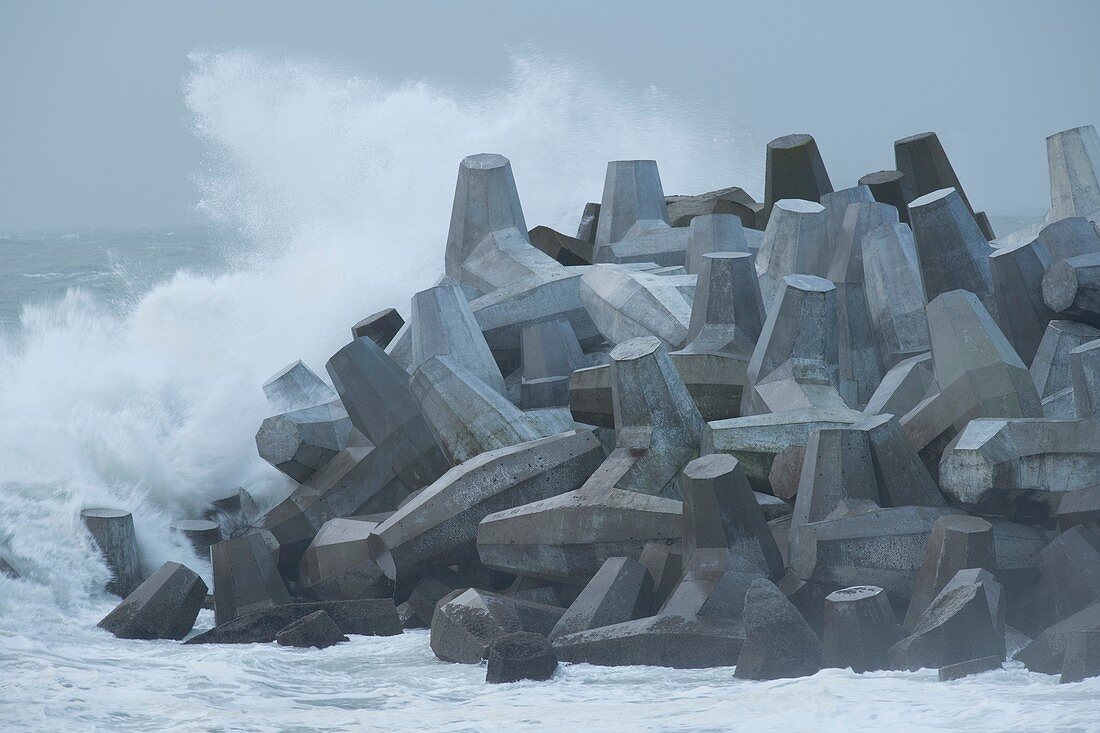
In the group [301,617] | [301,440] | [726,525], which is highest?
[301,440]

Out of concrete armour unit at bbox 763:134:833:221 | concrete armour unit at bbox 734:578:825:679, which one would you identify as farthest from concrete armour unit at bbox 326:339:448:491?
concrete armour unit at bbox 763:134:833:221

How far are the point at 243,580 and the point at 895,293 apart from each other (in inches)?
140

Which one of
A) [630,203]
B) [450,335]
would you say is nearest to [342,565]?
[450,335]

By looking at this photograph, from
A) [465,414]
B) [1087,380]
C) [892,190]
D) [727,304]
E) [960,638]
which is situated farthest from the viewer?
[892,190]

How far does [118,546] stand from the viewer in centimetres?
554

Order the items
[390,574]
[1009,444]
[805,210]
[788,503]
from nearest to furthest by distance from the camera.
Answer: [1009,444]
[788,503]
[390,574]
[805,210]

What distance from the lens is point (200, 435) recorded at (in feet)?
22.6

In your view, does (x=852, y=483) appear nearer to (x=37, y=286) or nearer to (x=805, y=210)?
(x=805, y=210)

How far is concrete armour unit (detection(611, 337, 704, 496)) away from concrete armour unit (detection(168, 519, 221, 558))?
8.13 ft

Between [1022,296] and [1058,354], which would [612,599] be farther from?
[1022,296]

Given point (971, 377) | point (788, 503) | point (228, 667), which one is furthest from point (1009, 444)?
point (228, 667)

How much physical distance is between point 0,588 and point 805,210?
4.81 metres

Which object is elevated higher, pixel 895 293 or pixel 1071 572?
pixel 895 293

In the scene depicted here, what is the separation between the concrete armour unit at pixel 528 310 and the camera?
21.9ft
